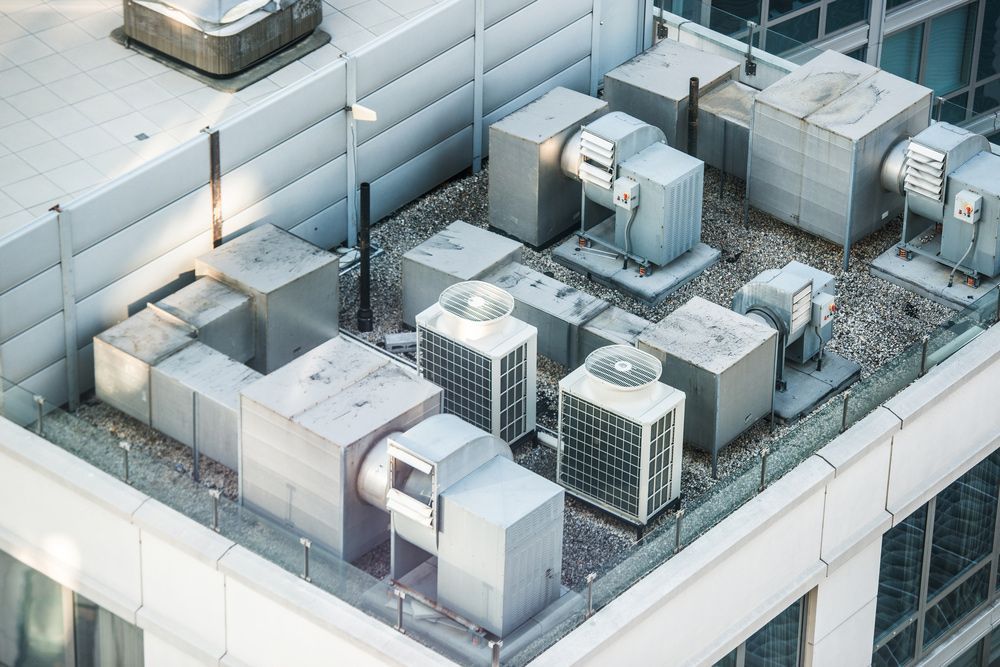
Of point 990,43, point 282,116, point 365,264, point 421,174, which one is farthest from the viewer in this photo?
point 990,43

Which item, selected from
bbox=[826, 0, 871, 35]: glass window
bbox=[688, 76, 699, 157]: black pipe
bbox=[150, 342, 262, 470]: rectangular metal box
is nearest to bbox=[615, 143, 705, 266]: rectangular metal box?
bbox=[688, 76, 699, 157]: black pipe

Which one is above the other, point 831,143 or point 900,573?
point 831,143

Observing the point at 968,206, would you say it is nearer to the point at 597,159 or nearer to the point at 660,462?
the point at 597,159

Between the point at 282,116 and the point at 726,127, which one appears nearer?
the point at 282,116

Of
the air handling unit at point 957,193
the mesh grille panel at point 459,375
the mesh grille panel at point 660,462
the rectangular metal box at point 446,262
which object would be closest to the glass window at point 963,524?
A: the air handling unit at point 957,193

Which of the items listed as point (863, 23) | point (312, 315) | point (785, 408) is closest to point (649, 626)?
point (785, 408)

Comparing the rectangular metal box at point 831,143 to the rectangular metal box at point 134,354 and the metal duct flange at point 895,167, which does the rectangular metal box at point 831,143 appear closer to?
the metal duct flange at point 895,167

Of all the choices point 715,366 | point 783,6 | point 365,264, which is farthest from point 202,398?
point 783,6
